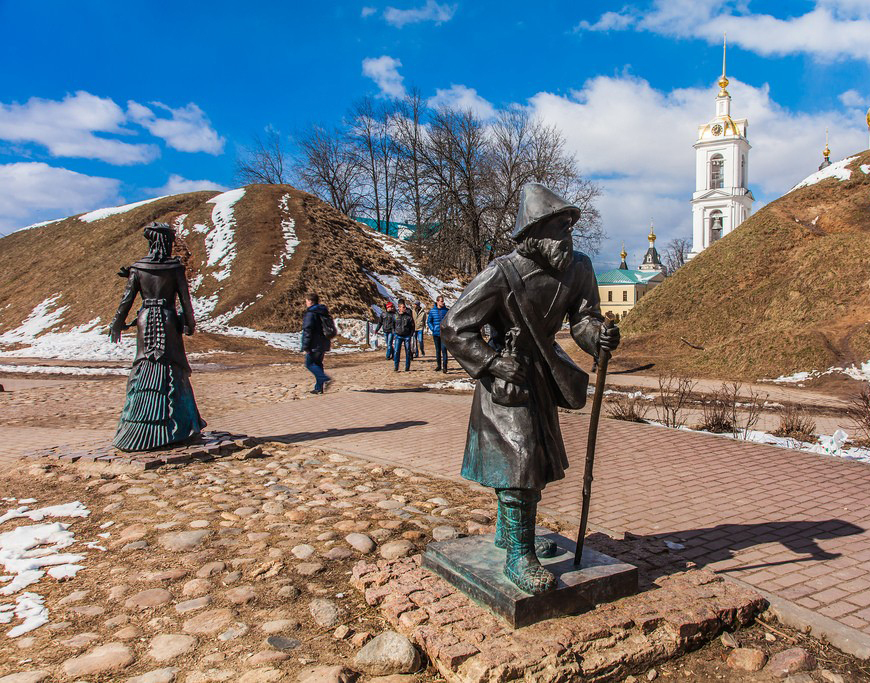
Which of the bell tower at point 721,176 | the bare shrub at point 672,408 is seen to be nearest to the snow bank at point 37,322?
the bare shrub at point 672,408

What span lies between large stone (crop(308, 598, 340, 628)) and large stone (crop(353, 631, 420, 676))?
376mm

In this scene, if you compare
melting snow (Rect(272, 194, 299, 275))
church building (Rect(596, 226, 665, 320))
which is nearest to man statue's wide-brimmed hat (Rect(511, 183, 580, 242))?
melting snow (Rect(272, 194, 299, 275))

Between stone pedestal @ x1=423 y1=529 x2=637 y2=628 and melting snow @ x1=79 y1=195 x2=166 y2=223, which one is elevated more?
melting snow @ x1=79 y1=195 x2=166 y2=223

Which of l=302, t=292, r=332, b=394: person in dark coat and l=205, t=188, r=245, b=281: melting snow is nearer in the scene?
l=302, t=292, r=332, b=394: person in dark coat

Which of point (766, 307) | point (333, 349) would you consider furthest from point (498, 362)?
point (333, 349)

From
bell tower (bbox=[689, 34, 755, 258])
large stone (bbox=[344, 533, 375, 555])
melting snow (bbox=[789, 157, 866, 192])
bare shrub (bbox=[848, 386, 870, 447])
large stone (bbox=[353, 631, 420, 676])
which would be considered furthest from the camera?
bell tower (bbox=[689, 34, 755, 258])

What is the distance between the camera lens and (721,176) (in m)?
64.8

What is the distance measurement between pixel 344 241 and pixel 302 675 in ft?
115

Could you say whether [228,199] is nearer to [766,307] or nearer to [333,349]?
[333,349]

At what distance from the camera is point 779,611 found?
3393 millimetres

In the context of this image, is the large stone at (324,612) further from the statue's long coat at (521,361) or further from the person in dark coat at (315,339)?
the person in dark coat at (315,339)

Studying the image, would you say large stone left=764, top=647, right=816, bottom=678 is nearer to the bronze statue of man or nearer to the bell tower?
the bronze statue of man

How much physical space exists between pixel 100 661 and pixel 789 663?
3087 millimetres

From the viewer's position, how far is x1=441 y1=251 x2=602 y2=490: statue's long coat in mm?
3176
